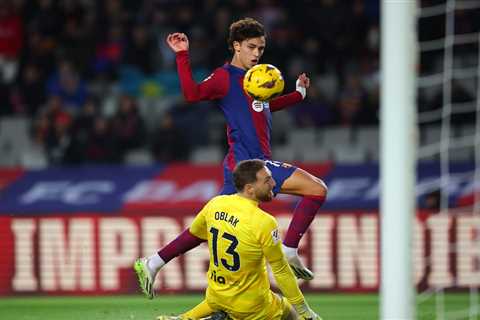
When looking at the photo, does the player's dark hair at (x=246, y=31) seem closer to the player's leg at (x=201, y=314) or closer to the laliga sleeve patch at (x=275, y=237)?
the laliga sleeve patch at (x=275, y=237)

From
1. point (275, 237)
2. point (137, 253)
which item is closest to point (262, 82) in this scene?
point (275, 237)

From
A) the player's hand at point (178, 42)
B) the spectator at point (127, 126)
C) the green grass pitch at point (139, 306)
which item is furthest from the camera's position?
the spectator at point (127, 126)

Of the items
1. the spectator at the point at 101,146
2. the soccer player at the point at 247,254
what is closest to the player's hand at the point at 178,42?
the soccer player at the point at 247,254

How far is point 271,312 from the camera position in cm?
689

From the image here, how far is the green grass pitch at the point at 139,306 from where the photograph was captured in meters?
8.75

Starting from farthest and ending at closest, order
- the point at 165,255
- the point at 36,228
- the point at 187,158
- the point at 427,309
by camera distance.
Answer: the point at 187,158 → the point at 36,228 → the point at 427,309 → the point at 165,255

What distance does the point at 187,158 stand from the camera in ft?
46.5

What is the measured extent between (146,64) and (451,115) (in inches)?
158

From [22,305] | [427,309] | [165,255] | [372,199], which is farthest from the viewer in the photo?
[372,199]

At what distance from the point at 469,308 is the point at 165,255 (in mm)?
3063

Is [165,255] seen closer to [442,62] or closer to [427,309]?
[427,309]

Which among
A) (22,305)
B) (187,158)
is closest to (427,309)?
(22,305)

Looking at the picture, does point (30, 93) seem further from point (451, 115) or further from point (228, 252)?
point (228, 252)

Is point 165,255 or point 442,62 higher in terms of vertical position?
point 442,62
